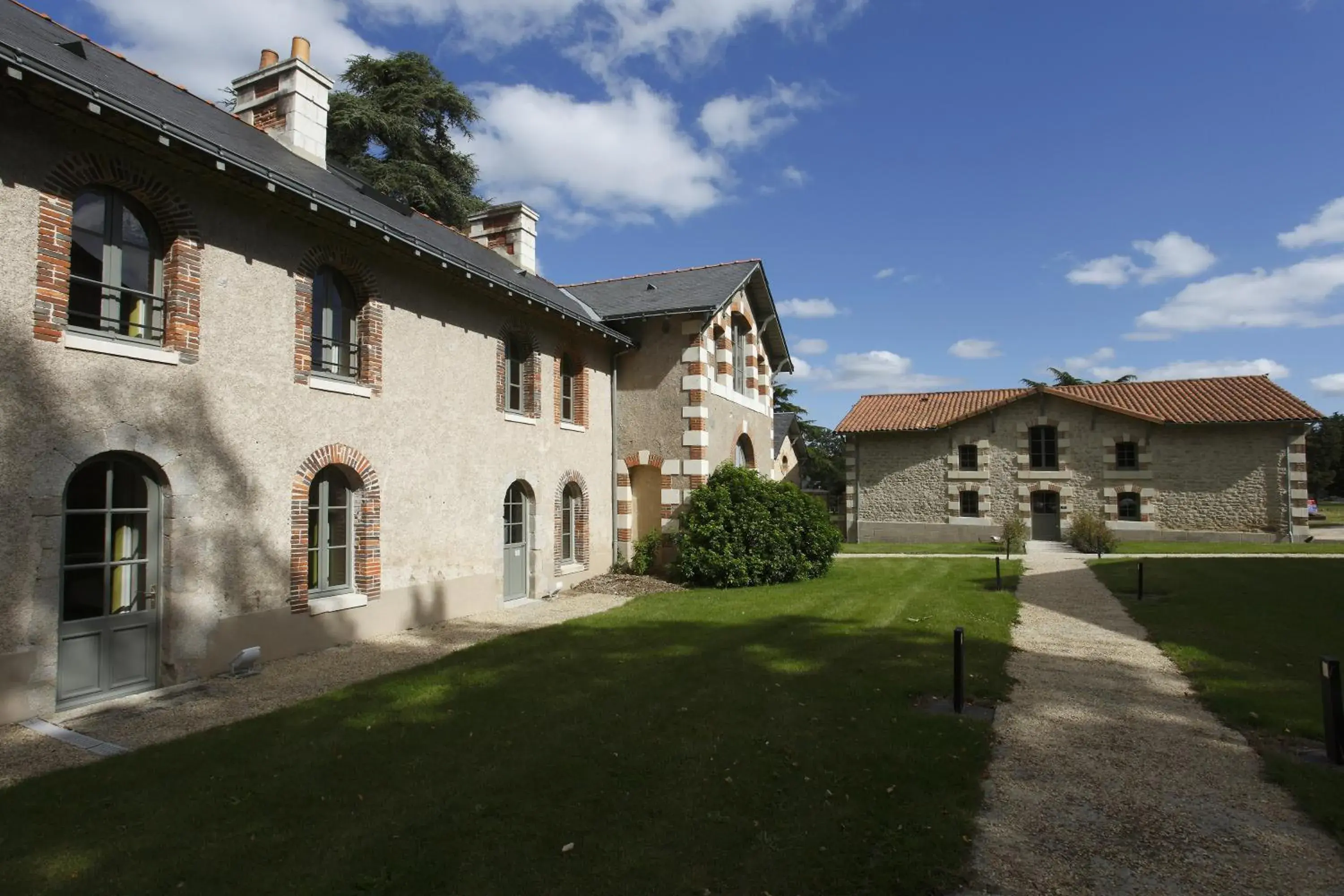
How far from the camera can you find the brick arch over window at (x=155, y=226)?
621 centimetres

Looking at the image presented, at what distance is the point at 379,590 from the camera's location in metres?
9.61

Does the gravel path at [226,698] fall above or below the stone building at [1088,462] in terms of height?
below

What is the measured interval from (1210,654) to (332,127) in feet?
89.5

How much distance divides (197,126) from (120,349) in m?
3.23

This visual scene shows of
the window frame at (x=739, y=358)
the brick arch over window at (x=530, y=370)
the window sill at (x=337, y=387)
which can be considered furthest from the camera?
the window frame at (x=739, y=358)

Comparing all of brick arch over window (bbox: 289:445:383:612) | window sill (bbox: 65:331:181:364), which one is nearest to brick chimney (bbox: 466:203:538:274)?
brick arch over window (bbox: 289:445:383:612)

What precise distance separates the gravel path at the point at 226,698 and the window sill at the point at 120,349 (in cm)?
322

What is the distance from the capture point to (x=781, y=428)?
108ft

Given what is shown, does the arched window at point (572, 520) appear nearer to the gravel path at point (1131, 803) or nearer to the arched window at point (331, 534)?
the arched window at point (331, 534)

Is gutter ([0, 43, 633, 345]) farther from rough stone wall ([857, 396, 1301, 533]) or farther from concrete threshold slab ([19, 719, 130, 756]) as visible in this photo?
rough stone wall ([857, 396, 1301, 533])

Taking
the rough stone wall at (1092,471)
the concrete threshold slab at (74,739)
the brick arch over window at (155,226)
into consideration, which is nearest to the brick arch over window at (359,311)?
the brick arch over window at (155,226)

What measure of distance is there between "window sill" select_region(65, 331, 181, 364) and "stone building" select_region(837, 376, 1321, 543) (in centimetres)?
2240

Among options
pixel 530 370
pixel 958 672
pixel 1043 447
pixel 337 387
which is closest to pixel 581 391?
pixel 530 370

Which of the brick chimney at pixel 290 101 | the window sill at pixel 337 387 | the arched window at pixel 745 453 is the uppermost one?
the brick chimney at pixel 290 101
